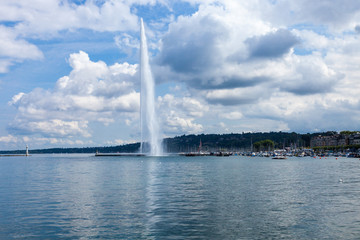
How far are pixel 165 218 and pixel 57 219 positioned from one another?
30.0ft

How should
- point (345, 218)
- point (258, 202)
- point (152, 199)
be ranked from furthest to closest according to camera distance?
point (152, 199) → point (258, 202) → point (345, 218)

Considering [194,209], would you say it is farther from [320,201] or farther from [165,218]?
[320,201]

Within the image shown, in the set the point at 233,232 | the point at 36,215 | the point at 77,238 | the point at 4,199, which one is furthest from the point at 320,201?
the point at 4,199

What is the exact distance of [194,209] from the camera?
3197 centimetres

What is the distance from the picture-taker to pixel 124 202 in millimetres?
36469

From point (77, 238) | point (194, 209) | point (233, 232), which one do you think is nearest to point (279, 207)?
point (194, 209)

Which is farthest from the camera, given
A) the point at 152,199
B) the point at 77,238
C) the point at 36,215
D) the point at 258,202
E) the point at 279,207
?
the point at 152,199

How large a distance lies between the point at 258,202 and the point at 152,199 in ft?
38.8

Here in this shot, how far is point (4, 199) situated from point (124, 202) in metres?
15.7

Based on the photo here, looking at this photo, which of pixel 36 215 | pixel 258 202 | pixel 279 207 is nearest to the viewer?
pixel 36 215

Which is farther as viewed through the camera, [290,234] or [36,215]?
[36,215]

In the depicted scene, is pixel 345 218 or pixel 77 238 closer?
pixel 77 238

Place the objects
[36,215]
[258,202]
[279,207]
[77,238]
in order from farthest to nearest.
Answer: [258,202] → [279,207] → [36,215] → [77,238]

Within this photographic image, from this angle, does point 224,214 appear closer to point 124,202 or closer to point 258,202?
point 258,202
